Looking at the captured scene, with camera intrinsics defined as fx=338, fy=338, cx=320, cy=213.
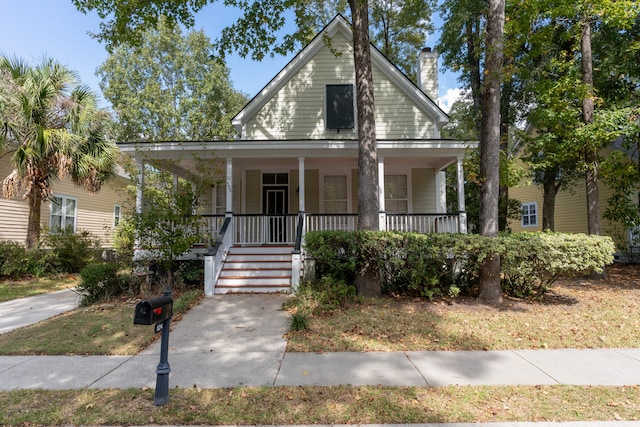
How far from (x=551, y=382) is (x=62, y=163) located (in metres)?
14.0

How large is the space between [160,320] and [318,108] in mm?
10424

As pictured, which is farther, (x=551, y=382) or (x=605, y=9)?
(x=605, y=9)

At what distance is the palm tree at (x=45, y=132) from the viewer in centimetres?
1105

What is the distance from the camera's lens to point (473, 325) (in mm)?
5781

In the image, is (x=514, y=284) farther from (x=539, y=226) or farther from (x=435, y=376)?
(x=539, y=226)

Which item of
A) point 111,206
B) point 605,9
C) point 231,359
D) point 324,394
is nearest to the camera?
point 324,394

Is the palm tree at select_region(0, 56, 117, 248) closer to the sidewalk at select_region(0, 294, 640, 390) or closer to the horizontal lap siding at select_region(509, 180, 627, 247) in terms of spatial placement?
the sidewalk at select_region(0, 294, 640, 390)

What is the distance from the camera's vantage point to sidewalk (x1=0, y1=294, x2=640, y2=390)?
12.5 feet

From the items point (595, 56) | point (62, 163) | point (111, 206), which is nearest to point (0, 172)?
point (62, 163)

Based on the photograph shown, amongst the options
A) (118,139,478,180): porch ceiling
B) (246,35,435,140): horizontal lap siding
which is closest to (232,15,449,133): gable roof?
(246,35,435,140): horizontal lap siding

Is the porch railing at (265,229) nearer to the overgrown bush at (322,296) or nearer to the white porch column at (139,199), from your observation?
the white porch column at (139,199)

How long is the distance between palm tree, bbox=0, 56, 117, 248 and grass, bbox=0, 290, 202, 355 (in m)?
7.02

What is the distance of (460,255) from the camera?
719cm

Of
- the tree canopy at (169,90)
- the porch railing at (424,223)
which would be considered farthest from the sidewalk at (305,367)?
the tree canopy at (169,90)
